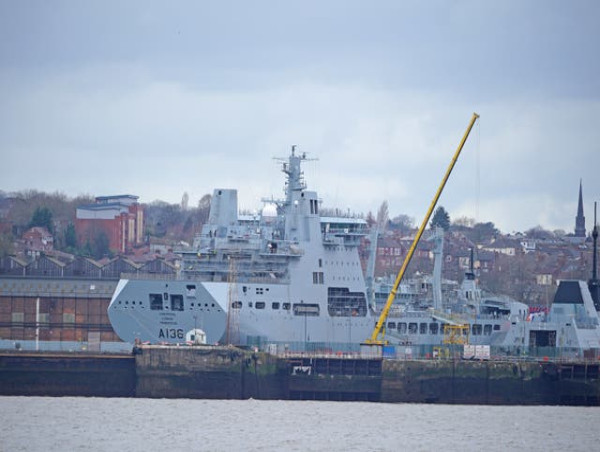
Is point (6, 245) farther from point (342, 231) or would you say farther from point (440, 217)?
point (342, 231)

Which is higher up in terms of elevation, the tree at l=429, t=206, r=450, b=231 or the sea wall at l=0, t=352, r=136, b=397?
the tree at l=429, t=206, r=450, b=231

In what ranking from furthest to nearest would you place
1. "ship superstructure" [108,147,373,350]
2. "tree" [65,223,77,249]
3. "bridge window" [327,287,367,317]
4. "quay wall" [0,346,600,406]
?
1. "tree" [65,223,77,249]
2. "bridge window" [327,287,367,317]
3. "ship superstructure" [108,147,373,350]
4. "quay wall" [0,346,600,406]

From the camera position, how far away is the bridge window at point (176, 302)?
87438 mm

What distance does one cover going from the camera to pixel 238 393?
84.5m

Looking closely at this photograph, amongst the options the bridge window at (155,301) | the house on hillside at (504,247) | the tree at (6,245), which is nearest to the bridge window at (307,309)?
the bridge window at (155,301)

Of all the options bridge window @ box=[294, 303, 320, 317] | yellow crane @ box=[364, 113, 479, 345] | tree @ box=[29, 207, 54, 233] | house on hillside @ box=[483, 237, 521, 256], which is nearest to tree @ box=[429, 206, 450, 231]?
house on hillside @ box=[483, 237, 521, 256]

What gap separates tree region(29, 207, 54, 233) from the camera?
160625 millimetres

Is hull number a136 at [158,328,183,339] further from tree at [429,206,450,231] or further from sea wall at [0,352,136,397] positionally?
tree at [429,206,450,231]

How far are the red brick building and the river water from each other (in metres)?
74.5

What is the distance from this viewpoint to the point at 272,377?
3324 inches

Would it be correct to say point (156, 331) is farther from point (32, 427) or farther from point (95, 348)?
point (32, 427)

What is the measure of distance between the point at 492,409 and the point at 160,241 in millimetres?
85812

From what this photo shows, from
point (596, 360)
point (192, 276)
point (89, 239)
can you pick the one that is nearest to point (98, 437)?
point (192, 276)

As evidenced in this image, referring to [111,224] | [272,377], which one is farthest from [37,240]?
[272,377]
